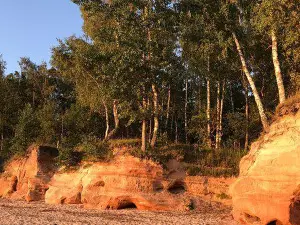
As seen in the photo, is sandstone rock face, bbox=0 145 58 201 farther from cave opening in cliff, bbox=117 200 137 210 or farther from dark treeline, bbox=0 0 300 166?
cave opening in cliff, bbox=117 200 137 210

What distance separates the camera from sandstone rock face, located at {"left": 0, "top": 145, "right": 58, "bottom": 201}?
34125mm

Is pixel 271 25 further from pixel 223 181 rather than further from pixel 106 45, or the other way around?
pixel 106 45

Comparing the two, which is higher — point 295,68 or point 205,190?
point 295,68

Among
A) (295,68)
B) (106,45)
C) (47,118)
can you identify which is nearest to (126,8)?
(106,45)

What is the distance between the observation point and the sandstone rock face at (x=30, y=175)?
112 feet

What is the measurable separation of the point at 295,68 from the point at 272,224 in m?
14.0

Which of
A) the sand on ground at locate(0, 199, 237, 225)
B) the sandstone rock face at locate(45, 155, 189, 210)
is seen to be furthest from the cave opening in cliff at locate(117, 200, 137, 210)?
the sand on ground at locate(0, 199, 237, 225)

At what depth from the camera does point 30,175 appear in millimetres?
35750

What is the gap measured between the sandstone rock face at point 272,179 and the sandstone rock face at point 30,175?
71.4 ft

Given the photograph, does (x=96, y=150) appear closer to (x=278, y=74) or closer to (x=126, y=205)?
(x=126, y=205)

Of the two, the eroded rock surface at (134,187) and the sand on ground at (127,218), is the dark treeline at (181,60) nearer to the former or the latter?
the eroded rock surface at (134,187)

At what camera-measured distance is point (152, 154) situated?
2652 cm

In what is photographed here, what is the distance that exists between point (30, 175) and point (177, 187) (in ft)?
55.1

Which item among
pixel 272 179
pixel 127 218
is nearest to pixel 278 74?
pixel 272 179
